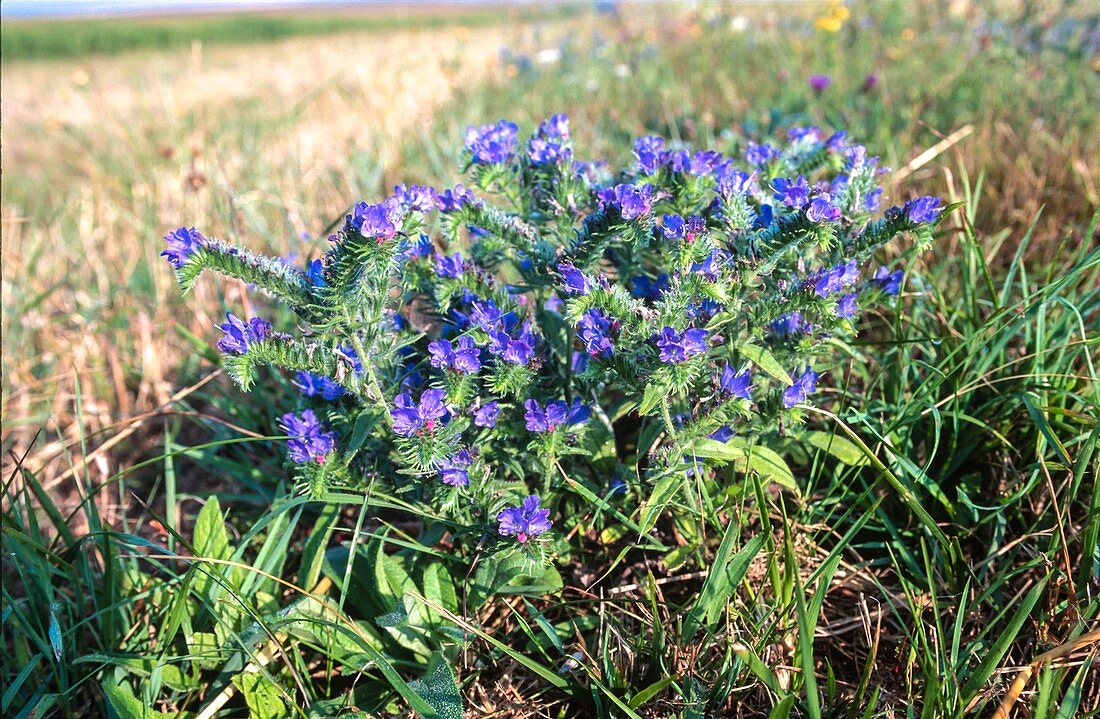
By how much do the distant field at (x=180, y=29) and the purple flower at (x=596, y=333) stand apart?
34928 mm

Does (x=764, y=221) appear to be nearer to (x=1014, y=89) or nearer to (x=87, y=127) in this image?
(x=1014, y=89)

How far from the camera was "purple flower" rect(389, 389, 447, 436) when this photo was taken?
1764 mm

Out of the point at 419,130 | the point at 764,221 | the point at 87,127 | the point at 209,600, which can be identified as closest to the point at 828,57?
the point at 419,130

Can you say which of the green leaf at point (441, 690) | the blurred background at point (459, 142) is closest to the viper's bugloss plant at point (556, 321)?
the green leaf at point (441, 690)

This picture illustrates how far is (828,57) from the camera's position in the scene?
5.76 meters

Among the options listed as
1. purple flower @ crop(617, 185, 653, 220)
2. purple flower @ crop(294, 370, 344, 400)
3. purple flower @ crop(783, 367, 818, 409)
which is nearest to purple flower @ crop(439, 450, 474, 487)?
purple flower @ crop(294, 370, 344, 400)

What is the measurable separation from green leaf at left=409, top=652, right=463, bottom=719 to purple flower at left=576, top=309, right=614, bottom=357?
833mm

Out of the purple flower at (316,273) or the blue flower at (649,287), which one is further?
the blue flower at (649,287)

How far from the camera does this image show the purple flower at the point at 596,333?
5.78 feet

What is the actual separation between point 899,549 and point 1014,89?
381cm

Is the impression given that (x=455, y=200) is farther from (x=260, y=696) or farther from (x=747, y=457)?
(x=260, y=696)

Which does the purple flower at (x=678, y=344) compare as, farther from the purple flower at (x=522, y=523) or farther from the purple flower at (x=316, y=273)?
the purple flower at (x=316, y=273)

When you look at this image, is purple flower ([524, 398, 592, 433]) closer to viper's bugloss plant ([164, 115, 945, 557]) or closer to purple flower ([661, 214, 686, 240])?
viper's bugloss plant ([164, 115, 945, 557])

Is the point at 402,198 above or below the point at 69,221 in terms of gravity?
above
